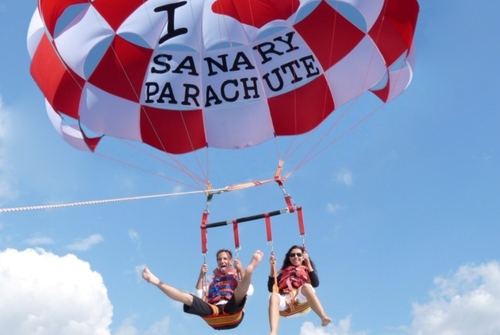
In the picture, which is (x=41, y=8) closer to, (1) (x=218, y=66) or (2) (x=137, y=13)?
(2) (x=137, y=13)

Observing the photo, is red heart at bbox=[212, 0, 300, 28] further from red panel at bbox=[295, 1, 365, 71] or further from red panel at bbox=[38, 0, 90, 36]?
red panel at bbox=[38, 0, 90, 36]

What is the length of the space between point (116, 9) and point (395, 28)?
3734 mm

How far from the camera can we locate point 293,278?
7.63 meters

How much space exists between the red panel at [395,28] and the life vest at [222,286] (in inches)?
144

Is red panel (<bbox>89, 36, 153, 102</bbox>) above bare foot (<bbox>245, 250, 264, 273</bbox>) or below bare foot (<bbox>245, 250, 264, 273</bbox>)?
above

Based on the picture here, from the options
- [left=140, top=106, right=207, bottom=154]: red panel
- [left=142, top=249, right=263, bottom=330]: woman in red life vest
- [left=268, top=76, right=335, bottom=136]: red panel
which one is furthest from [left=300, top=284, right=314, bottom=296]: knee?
[left=140, top=106, right=207, bottom=154]: red panel

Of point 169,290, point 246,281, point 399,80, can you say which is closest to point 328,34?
point 399,80

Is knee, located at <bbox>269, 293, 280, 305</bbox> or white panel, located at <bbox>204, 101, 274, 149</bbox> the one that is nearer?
knee, located at <bbox>269, 293, 280, 305</bbox>

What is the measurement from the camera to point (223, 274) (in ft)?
25.1

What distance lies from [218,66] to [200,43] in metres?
0.41

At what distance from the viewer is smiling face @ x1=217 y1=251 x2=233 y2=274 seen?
7.69 metres

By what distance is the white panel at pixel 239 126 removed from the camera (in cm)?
932

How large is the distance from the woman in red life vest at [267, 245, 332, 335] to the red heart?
3.15m

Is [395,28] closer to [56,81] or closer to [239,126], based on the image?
[239,126]
